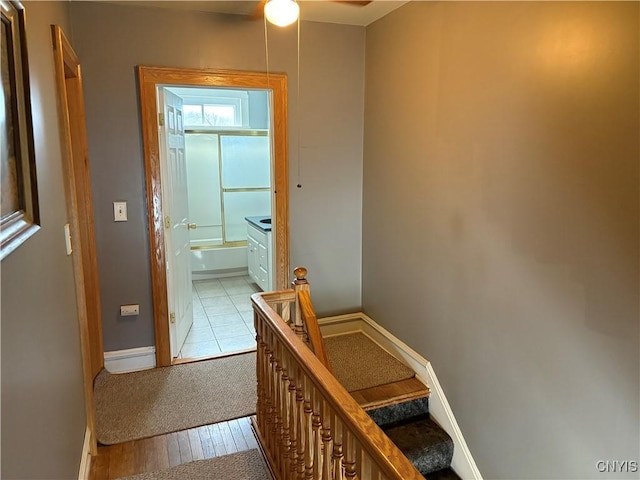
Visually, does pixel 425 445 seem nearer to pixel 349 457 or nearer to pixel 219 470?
pixel 219 470

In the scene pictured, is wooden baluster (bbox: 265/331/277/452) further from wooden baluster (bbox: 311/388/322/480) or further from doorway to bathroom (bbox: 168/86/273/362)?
doorway to bathroom (bbox: 168/86/273/362)

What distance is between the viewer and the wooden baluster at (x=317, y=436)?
1595mm

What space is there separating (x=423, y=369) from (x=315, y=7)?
2481mm

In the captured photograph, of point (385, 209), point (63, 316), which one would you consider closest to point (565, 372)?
point (385, 209)

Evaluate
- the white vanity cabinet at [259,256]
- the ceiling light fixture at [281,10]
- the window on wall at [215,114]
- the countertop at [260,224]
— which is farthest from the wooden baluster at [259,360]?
the window on wall at [215,114]

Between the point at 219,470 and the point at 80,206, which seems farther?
the point at 80,206

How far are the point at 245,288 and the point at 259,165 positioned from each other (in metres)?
1.72

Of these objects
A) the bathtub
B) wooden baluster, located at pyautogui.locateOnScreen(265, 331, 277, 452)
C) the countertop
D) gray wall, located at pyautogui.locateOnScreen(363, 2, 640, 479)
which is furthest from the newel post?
the bathtub

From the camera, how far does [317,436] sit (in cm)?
165

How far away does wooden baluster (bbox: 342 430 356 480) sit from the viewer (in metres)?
1.32

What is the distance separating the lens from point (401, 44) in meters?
2.96

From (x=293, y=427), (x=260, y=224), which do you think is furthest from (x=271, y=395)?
(x=260, y=224)

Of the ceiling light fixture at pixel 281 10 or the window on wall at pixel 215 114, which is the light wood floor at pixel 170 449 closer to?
the ceiling light fixture at pixel 281 10

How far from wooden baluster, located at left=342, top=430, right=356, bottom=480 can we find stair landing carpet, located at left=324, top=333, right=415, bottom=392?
58.9 inches
